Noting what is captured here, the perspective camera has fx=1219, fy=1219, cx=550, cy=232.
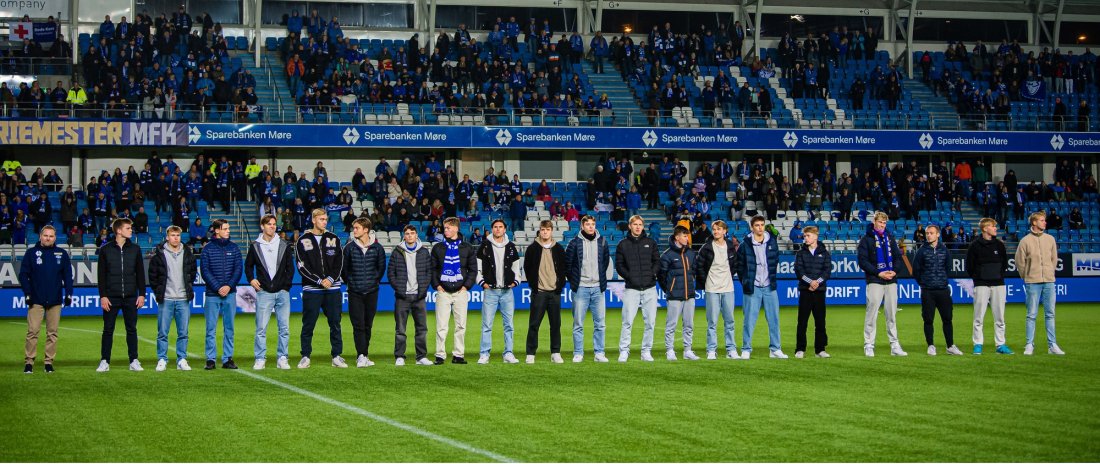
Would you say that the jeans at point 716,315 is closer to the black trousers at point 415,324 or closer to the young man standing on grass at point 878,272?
the young man standing on grass at point 878,272

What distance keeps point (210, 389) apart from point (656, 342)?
906 cm

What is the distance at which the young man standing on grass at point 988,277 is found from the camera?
16891 mm

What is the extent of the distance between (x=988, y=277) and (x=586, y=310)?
5.67 meters

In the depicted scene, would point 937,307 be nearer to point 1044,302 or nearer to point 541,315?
point 1044,302

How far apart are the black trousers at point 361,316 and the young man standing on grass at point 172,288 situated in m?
2.03

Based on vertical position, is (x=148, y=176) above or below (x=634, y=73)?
below

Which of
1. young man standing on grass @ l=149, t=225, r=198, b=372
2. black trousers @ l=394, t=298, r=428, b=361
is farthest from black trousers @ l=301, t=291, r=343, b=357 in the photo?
young man standing on grass @ l=149, t=225, r=198, b=372

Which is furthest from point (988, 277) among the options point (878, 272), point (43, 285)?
point (43, 285)

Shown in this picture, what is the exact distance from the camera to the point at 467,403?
38.9 feet

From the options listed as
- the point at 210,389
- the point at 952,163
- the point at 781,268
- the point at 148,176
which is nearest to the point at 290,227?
the point at 148,176

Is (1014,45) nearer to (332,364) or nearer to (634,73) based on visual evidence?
(634,73)

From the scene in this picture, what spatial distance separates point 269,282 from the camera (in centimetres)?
1541

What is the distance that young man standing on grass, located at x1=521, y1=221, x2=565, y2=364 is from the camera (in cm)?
1630

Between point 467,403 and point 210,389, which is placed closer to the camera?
point 467,403
